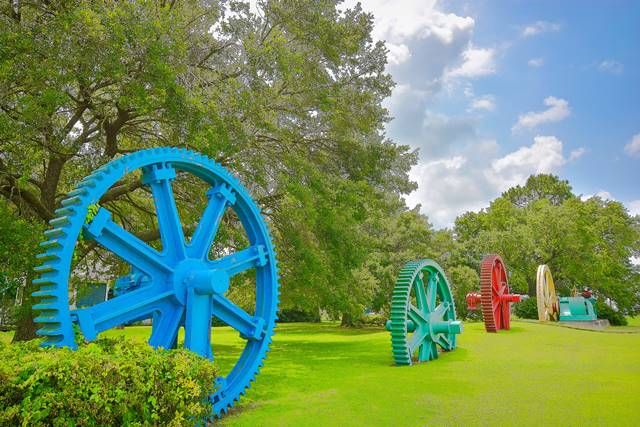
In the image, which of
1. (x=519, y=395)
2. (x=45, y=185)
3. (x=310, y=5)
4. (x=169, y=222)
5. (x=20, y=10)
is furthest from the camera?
(x=310, y=5)

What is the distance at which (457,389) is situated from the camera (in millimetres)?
6750

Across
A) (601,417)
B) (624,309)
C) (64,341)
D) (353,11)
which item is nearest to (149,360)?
(64,341)

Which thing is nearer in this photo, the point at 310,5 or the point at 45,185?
the point at 45,185

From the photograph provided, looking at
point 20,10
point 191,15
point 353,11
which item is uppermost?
point 353,11

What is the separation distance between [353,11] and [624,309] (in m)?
31.6

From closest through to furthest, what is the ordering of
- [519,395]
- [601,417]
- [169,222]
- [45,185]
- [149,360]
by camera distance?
[149,360]
[601,417]
[169,222]
[519,395]
[45,185]

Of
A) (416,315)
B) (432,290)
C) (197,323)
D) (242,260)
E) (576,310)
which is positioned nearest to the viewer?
(197,323)

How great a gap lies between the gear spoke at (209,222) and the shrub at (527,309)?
2409 centimetres

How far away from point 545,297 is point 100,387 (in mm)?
21715

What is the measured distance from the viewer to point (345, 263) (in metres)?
13.3

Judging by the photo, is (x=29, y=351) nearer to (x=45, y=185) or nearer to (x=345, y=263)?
(x=45, y=185)

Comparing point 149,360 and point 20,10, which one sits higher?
point 20,10

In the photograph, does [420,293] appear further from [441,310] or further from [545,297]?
[545,297]

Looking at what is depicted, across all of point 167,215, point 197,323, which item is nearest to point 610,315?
point 197,323
